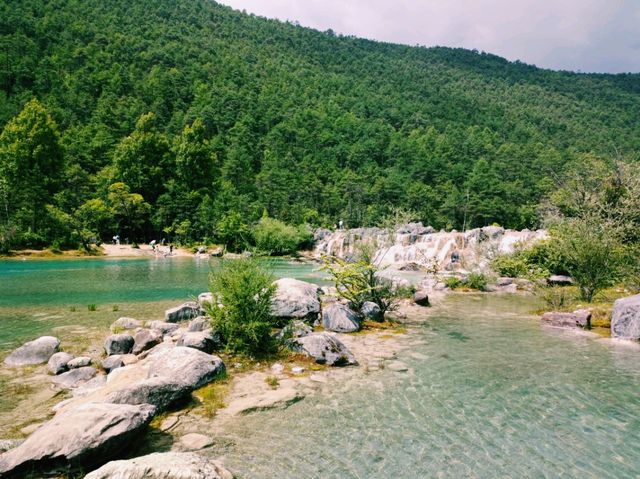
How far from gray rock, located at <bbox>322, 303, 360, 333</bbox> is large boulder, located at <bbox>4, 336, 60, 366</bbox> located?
8.07m

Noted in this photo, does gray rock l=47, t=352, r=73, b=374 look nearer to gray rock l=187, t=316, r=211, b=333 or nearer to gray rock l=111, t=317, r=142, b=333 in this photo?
gray rock l=187, t=316, r=211, b=333

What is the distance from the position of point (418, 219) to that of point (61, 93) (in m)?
84.2

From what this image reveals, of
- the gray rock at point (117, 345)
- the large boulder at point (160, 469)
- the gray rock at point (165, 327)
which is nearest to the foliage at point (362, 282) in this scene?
the gray rock at point (165, 327)

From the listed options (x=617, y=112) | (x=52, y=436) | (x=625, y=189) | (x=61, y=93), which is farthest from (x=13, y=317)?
(x=617, y=112)

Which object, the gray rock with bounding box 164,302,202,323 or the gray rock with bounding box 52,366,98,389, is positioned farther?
the gray rock with bounding box 164,302,202,323

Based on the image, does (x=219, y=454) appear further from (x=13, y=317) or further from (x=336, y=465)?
(x=13, y=317)

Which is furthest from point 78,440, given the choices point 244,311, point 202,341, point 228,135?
point 228,135

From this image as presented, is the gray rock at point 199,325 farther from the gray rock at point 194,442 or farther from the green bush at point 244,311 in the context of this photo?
the gray rock at point 194,442

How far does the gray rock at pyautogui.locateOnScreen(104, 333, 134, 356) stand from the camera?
38.4 feet

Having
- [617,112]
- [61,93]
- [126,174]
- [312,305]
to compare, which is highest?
[617,112]

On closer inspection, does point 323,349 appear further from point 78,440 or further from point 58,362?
point 58,362

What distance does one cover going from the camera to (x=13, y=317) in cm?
1642

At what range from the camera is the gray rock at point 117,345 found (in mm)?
11709

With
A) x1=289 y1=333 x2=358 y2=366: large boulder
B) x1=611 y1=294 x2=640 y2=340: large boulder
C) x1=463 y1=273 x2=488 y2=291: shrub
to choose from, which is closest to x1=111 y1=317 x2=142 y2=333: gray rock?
x1=289 y1=333 x2=358 y2=366: large boulder
